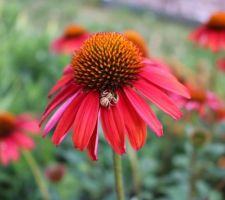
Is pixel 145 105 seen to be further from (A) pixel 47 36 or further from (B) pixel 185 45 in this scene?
(B) pixel 185 45

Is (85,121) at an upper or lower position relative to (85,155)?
upper

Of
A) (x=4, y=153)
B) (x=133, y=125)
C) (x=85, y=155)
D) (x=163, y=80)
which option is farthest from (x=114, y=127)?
(x=85, y=155)

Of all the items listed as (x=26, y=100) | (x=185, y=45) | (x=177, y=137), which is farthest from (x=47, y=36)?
(x=185, y=45)

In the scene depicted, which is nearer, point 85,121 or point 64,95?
point 85,121

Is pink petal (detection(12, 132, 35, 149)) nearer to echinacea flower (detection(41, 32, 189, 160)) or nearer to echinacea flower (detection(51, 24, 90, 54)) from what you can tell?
echinacea flower (detection(41, 32, 189, 160))

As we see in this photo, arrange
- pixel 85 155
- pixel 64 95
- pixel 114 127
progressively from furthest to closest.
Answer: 1. pixel 85 155
2. pixel 64 95
3. pixel 114 127

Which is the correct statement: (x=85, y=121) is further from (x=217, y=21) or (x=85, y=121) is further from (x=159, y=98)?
(x=217, y=21)
